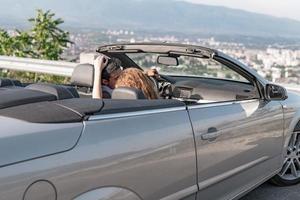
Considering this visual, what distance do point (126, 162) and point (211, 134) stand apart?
2.98 feet

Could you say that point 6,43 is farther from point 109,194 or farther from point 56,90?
point 109,194

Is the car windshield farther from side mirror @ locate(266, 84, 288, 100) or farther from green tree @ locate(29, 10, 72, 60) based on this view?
green tree @ locate(29, 10, 72, 60)

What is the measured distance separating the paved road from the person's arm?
5.50 feet

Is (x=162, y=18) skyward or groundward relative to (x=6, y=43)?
skyward

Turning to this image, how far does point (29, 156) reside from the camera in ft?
7.10

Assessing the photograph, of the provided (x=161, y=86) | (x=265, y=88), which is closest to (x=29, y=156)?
(x=265, y=88)

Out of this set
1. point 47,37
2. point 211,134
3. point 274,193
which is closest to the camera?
point 211,134

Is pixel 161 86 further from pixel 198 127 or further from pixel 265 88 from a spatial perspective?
pixel 198 127

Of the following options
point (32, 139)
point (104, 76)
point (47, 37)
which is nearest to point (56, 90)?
point (32, 139)

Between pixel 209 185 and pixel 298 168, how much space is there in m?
2.05

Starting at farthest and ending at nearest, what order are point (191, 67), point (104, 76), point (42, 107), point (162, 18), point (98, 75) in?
point (162, 18)
point (191, 67)
point (104, 76)
point (98, 75)
point (42, 107)

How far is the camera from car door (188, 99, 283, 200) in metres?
3.25

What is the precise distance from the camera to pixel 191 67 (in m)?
6.04

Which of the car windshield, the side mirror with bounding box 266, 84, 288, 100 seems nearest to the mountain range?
the car windshield
